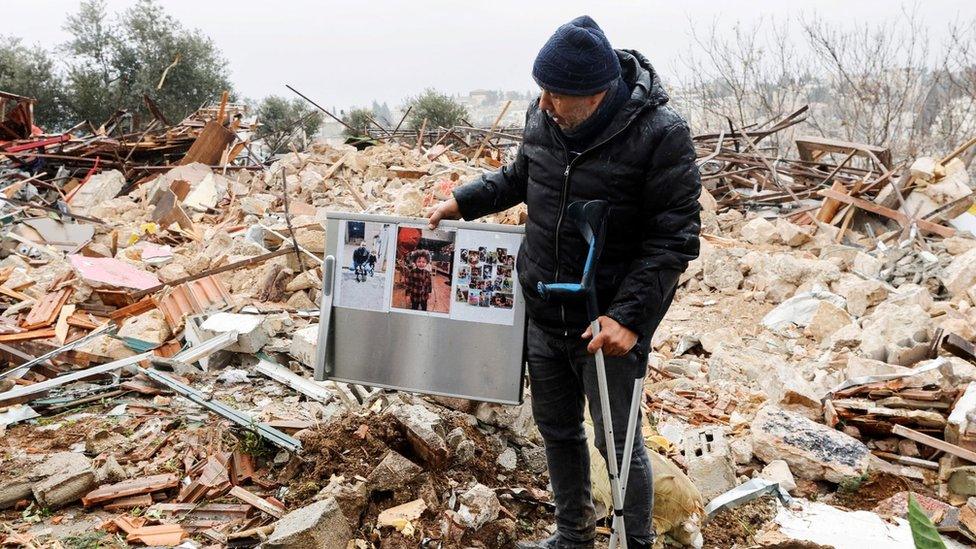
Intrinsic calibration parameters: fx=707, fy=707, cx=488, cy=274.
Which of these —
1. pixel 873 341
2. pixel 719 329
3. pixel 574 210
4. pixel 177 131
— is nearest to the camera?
pixel 574 210

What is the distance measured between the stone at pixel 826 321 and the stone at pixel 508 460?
463 cm

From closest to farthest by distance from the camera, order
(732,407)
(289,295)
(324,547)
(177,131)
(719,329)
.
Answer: (324,547), (732,407), (289,295), (719,329), (177,131)

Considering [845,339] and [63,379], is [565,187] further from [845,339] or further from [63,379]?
[845,339]

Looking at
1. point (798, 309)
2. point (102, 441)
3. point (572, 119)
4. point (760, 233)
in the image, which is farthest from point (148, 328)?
point (760, 233)

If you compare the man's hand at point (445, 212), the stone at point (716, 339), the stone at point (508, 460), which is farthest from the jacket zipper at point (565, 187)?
the stone at point (716, 339)

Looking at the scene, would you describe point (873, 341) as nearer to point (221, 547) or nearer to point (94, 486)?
point (221, 547)

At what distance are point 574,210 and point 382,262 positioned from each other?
107 cm

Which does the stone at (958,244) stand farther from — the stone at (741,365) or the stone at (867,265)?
the stone at (741,365)

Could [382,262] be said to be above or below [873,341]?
above

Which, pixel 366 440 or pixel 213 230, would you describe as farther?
pixel 213 230

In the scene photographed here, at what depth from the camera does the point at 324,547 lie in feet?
8.71

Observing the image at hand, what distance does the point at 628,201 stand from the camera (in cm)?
233

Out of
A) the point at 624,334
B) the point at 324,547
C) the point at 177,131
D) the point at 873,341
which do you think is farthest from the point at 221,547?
the point at 177,131

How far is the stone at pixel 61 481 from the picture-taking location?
124 inches
